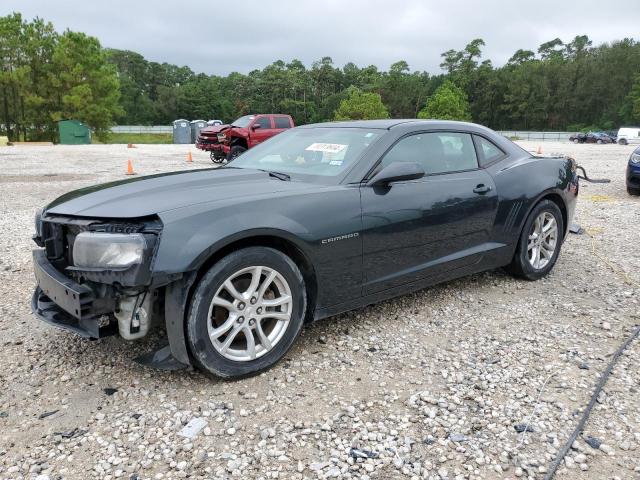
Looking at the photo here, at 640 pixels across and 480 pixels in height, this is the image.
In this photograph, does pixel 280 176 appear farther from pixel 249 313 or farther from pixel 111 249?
pixel 111 249

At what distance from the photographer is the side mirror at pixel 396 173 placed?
10.4 ft

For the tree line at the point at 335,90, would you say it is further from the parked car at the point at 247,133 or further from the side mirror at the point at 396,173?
the side mirror at the point at 396,173

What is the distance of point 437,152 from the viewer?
12.5 ft

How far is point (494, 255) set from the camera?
4.11 metres

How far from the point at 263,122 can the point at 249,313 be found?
15759 millimetres

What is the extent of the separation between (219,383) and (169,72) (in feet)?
423

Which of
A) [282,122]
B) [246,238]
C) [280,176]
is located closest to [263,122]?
[282,122]

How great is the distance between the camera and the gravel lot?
84.5 inches

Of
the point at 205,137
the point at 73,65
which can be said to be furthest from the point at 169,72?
the point at 205,137

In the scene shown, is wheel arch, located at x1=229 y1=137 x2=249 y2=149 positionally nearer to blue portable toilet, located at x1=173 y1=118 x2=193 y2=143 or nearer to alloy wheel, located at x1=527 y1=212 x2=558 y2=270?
alloy wheel, located at x1=527 y1=212 x2=558 y2=270

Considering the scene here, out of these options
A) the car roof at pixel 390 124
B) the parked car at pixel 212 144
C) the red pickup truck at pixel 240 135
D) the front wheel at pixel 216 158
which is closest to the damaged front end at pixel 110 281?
the car roof at pixel 390 124

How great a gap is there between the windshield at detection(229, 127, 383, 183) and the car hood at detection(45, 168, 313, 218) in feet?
0.85

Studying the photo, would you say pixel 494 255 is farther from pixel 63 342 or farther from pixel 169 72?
pixel 169 72

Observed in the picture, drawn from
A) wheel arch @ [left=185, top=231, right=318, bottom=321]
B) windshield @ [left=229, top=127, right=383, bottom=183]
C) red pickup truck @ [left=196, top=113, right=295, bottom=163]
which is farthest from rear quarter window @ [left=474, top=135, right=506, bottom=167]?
red pickup truck @ [left=196, top=113, right=295, bottom=163]
